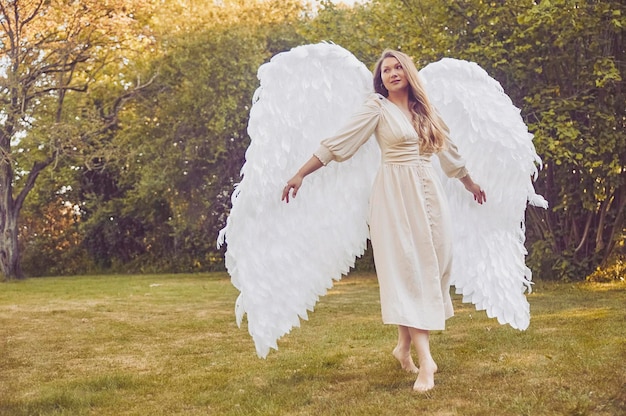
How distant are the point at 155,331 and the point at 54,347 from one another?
118cm

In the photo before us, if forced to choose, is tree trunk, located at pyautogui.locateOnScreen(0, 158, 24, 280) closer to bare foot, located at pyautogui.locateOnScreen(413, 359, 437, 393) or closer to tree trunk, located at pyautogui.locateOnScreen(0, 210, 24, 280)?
tree trunk, located at pyautogui.locateOnScreen(0, 210, 24, 280)

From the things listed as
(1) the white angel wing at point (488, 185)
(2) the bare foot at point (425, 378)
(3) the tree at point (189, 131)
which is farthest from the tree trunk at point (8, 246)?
(2) the bare foot at point (425, 378)

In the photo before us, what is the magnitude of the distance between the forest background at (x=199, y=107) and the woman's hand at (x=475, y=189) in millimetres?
5131

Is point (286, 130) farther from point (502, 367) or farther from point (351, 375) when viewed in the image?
point (502, 367)

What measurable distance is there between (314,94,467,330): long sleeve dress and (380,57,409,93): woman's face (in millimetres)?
95

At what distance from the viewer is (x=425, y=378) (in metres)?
4.11

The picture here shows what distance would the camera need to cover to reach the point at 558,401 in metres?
3.72

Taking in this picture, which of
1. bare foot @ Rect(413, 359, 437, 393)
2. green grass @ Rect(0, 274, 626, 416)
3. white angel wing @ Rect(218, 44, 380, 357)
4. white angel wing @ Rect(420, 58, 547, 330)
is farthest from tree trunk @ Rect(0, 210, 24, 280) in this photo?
bare foot @ Rect(413, 359, 437, 393)

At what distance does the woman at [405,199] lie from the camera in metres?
4.23

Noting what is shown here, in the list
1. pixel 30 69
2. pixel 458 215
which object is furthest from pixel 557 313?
pixel 30 69

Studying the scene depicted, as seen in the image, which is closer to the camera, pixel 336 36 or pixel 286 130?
pixel 286 130

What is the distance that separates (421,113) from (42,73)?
48.6ft

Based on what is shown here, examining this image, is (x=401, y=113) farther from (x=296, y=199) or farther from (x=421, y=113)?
(x=296, y=199)

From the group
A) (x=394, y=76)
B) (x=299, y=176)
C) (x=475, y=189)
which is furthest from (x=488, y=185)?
(x=299, y=176)
